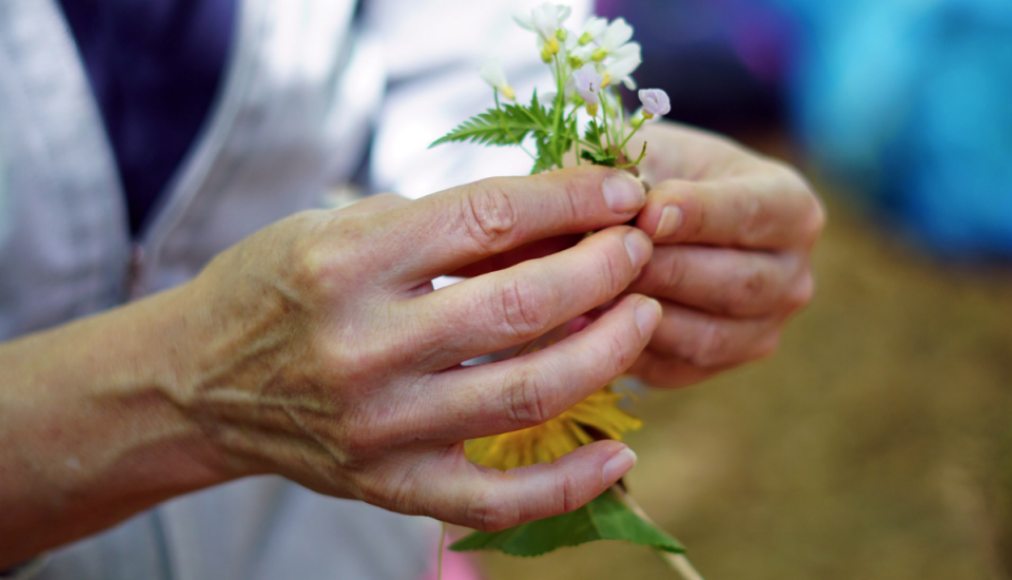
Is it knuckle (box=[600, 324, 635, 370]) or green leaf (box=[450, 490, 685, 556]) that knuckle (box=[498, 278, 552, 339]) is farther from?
green leaf (box=[450, 490, 685, 556])

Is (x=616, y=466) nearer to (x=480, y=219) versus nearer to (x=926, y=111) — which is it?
(x=480, y=219)

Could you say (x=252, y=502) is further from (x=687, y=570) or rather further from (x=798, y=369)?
(x=798, y=369)

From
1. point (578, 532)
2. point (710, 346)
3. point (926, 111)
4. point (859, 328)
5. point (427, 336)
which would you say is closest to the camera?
point (427, 336)

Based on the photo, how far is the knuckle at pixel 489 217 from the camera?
19.2 inches

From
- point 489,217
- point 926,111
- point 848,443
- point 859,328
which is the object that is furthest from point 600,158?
point 926,111

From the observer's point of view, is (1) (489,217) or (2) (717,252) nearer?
(1) (489,217)

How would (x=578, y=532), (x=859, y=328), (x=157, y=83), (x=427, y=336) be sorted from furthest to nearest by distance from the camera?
(x=859, y=328)
(x=157, y=83)
(x=578, y=532)
(x=427, y=336)

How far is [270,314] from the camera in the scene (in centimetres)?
51

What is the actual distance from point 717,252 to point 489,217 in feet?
0.74

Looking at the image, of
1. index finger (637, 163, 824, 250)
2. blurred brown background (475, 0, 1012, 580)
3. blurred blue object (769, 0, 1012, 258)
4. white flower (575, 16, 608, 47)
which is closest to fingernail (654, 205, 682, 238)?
index finger (637, 163, 824, 250)

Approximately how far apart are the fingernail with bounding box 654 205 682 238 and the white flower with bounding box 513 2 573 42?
0.13 meters

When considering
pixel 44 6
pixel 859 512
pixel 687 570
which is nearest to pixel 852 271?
pixel 859 512

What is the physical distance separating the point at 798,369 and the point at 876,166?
0.65 m

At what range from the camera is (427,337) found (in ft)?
1.57
